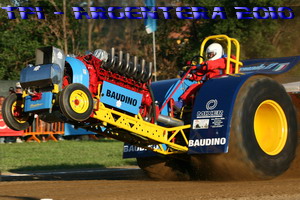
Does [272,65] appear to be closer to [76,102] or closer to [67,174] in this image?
[76,102]

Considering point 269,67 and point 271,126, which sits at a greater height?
point 269,67

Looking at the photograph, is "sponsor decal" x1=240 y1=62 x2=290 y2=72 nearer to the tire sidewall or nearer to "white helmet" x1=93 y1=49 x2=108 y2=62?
the tire sidewall

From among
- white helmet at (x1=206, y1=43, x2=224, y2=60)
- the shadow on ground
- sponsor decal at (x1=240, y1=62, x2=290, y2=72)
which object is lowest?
the shadow on ground

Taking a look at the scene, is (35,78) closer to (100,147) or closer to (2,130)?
(100,147)

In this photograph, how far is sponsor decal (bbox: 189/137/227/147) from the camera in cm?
773

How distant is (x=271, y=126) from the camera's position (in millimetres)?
8422

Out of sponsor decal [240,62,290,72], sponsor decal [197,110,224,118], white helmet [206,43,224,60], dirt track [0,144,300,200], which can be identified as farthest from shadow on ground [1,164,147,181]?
sponsor decal [240,62,290,72]

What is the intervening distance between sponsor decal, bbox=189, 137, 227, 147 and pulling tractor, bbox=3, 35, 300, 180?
0.01 metres

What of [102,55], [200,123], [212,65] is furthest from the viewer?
[212,65]

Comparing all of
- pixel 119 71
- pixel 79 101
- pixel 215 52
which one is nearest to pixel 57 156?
pixel 215 52

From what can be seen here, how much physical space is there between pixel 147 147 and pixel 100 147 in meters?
9.44

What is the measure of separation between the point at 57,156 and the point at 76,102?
783cm

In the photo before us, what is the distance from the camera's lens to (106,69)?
7699 millimetres

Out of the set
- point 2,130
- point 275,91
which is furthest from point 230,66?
point 2,130
